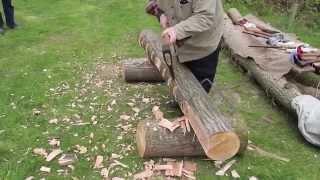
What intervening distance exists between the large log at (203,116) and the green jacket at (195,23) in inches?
9.4

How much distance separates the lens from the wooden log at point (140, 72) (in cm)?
580

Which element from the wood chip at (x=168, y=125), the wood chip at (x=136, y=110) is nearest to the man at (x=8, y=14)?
the wood chip at (x=136, y=110)

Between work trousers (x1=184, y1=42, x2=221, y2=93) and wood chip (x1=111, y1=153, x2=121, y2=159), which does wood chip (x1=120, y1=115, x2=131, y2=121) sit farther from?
work trousers (x1=184, y1=42, x2=221, y2=93)

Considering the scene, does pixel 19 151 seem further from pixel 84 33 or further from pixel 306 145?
pixel 84 33

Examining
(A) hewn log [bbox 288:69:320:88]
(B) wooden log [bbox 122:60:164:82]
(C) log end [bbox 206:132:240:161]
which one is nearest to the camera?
(C) log end [bbox 206:132:240:161]

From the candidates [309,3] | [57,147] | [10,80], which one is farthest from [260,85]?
[309,3]

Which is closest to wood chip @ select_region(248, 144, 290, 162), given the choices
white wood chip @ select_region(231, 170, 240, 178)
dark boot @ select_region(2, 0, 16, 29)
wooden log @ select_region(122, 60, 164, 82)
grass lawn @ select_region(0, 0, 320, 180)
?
grass lawn @ select_region(0, 0, 320, 180)

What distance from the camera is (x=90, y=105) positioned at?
17.4 ft

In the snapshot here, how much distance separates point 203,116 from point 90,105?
185cm

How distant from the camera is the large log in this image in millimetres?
3578

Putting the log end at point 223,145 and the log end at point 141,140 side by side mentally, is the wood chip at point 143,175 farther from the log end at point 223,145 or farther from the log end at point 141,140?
the log end at point 223,145

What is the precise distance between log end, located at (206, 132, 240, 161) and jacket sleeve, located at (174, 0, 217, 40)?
0.90 metres

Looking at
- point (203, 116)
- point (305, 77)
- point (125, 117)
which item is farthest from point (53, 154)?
point (305, 77)

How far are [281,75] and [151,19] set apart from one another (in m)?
3.52
